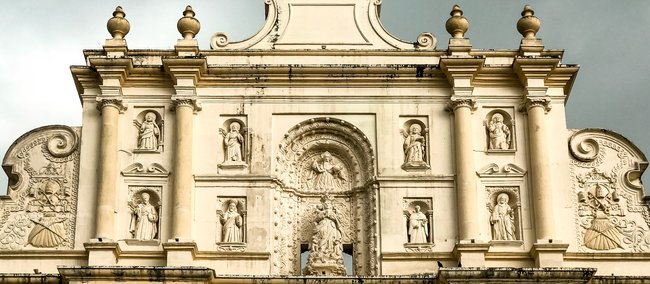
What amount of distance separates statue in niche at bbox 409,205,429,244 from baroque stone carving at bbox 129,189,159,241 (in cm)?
349

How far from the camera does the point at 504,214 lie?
18594 mm

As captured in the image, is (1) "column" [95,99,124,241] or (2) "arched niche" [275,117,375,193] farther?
(2) "arched niche" [275,117,375,193]

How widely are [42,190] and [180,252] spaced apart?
231 centimetres

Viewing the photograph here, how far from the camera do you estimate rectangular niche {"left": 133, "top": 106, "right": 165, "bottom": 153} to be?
18969mm

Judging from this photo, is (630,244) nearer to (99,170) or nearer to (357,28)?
(357,28)

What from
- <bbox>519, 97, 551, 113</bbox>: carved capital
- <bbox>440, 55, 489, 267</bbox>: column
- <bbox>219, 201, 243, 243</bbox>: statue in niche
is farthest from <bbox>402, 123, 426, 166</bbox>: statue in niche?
<bbox>219, 201, 243, 243</bbox>: statue in niche

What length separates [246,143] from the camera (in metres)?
19.0

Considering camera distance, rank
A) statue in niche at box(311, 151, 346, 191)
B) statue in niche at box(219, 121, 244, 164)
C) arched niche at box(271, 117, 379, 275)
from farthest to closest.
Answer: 1. statue in niche at box(311, 151, 346, 191)
2. statue in niche at box(219, 121, 244, 164)
3. arched niche at box(271, 117, 379, 275)

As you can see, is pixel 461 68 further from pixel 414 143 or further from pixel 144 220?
pixel 144 220

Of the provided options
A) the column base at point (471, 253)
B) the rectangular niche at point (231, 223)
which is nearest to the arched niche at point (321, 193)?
the rectangular niche at point (231, 223)

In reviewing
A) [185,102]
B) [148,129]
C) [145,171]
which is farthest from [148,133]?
[185,102]

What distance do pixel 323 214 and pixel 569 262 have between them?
340cm

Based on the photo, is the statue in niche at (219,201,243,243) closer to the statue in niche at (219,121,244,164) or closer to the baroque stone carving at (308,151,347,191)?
the statue in niche at (219,121,244,164)

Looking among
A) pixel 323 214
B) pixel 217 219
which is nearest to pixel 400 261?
pixel 323 214
